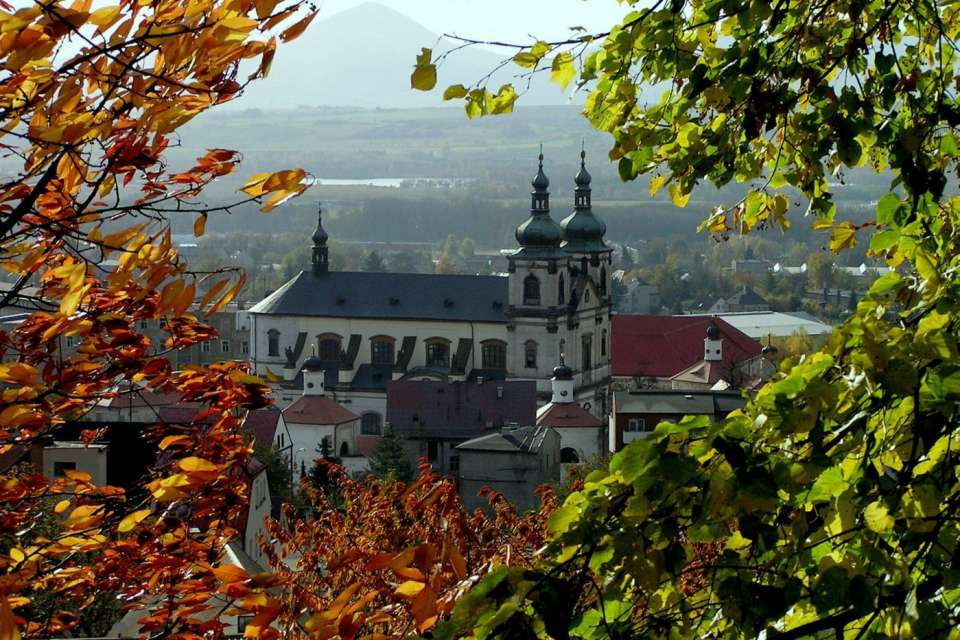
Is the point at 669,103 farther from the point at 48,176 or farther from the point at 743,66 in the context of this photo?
the point at 48,176

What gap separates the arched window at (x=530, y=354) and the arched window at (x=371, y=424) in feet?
18.7

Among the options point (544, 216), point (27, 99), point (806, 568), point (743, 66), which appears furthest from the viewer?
point (544, 216)

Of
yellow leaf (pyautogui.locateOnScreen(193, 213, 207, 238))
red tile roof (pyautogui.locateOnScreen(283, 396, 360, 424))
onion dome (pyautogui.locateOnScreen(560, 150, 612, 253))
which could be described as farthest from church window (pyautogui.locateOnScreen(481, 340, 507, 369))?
yellow leaf (pyautogui.locateOnScreen(193, 213, 207, 238))

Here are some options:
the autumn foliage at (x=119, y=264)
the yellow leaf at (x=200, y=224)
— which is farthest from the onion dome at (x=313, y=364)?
the yellow leaf at (x=200, y=224)

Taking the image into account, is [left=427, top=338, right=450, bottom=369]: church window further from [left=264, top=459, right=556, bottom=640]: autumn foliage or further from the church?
[left=264, top=459, right=556, bottom=640]: autumn foliage

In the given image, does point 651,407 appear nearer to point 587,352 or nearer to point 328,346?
point 587,352

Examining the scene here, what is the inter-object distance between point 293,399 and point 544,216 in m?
11.3

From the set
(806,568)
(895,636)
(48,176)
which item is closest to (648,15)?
(48,176)

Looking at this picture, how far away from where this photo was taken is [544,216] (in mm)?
60562

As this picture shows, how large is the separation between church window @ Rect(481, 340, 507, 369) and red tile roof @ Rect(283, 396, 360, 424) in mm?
8356

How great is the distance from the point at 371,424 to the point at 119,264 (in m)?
54.7

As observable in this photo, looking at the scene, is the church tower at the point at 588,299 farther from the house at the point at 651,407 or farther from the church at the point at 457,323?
the house at the point at 651,407

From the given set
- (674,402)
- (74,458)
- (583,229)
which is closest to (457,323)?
(583,229)

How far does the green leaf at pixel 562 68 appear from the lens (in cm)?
554
